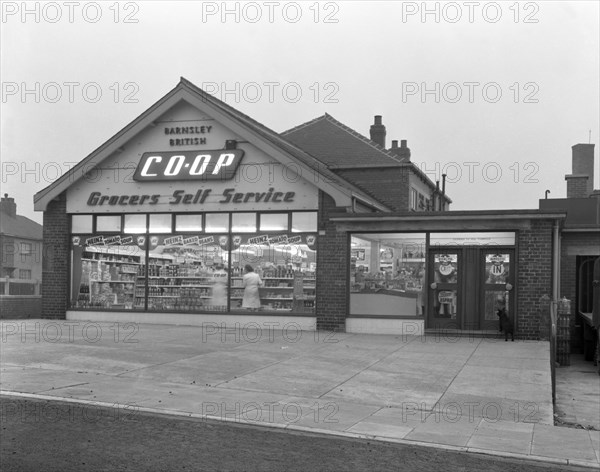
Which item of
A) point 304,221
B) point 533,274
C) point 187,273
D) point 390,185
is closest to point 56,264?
point 187,273

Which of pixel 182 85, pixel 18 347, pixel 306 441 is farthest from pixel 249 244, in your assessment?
pixel 306 441

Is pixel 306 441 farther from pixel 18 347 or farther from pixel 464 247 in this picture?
pixel 464 247

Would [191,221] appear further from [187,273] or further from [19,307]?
[19,307]

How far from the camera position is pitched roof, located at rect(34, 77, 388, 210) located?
1777 cm

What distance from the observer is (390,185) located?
29547 millimetres

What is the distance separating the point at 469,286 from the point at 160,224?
896 centimetres

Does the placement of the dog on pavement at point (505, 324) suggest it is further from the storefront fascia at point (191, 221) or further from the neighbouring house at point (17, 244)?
the neighbouring house at point (17, 244)

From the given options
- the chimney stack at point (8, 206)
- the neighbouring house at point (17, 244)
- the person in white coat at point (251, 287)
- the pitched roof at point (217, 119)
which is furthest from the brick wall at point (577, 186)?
the chimney stack at point (8, 206)

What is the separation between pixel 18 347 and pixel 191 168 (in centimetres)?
756

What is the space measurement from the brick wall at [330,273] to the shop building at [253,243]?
0.10 ft

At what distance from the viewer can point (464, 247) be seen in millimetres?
16891

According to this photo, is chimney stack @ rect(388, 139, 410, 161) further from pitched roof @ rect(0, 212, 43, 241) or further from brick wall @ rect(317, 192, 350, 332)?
pitched roof @ rect(0, 212, 43, 241)

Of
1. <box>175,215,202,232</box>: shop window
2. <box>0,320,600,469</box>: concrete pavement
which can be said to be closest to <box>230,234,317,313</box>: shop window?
<box>175,215,202,232</box>: shop window

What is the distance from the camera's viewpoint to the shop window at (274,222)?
18.3 m
